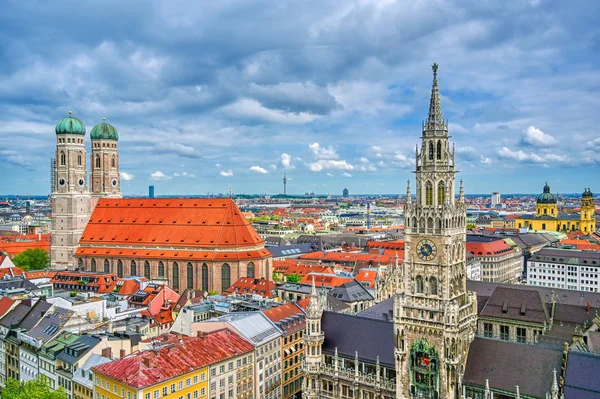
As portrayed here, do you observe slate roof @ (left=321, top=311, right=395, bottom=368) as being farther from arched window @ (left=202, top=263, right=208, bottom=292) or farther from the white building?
the white building

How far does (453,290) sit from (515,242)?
156764 millimetres

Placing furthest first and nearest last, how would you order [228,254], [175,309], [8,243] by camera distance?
1. [8,243]
2. [228,254]
3. [175,309]

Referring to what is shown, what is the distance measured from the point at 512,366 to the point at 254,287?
77.1m

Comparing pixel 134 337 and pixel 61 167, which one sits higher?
pixel 61 167

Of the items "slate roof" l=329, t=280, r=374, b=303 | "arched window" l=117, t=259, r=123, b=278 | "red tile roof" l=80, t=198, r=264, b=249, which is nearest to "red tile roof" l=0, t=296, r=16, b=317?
"red tile roof" l=80, t=198, r=264, b=249

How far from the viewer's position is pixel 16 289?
4550 inches

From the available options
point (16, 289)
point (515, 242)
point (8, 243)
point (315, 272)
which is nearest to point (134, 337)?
point (16, 289)

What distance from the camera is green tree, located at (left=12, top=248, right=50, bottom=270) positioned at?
172875 mm

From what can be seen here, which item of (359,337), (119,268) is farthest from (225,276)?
(359,337)

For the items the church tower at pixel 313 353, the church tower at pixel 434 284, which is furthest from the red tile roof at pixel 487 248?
the church tower at pixel 434 284

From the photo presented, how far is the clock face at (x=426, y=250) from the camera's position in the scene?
183ft

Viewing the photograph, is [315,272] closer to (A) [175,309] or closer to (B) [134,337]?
(A) [175,309]

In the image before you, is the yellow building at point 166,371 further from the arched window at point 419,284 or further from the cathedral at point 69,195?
the cathedral at point 69,195

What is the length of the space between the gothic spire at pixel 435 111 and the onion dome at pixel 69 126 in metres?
138
